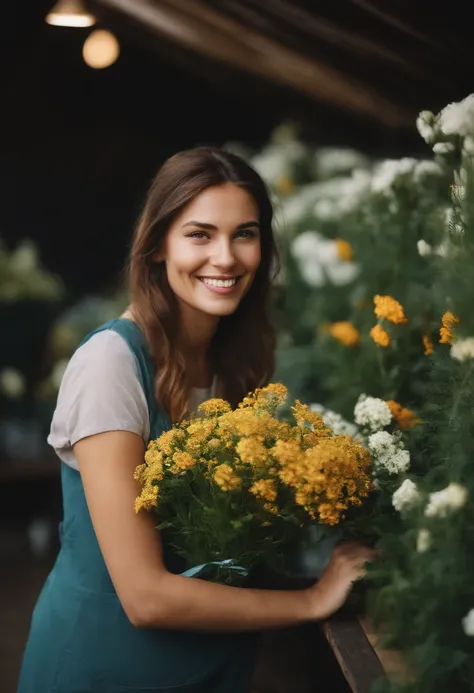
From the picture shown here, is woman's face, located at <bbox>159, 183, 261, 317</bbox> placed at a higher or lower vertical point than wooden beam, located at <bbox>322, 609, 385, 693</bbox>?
higher

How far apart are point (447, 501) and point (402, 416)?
612 millimetres

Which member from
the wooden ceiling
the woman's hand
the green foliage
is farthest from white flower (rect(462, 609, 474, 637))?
the wooden ceiling

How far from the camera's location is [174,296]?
208 centimetres

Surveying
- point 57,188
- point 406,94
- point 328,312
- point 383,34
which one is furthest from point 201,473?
point 57,188

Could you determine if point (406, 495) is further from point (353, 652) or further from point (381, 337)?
point (381, 337)

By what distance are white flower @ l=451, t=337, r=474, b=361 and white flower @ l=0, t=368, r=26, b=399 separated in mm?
3492

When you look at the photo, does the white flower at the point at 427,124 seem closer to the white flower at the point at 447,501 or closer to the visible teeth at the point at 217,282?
the visible teeth at the point at 217,282

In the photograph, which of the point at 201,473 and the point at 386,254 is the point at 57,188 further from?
the point at 201,473

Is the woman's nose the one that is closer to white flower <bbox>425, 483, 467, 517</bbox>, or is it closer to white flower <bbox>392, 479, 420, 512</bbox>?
white flower <bbox>392, 479, 420, 512</bbox>

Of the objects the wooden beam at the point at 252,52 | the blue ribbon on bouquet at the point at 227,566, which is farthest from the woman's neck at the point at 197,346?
the wooden beam at the point at 252,52

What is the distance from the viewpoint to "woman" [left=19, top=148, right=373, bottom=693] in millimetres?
1658

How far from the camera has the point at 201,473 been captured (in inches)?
62.7

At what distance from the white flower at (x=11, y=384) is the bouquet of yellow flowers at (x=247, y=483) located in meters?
3.13

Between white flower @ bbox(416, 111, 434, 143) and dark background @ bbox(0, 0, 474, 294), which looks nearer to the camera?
white flower @ bbox(416, 111, 434, 143)
